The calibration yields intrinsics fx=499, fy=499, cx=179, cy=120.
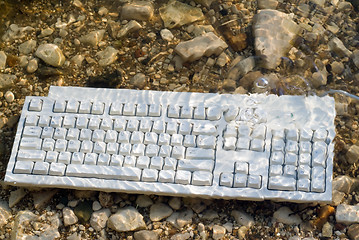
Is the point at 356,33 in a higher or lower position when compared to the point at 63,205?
higher

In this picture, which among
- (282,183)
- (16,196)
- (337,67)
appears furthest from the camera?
(337,67)

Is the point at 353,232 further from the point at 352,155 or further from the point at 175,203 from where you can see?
the point at 175,203

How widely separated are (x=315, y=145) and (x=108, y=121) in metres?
0.45

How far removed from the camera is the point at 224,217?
1094 mm

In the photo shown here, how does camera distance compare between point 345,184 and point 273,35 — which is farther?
point 273,35

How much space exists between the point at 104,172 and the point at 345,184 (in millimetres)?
531

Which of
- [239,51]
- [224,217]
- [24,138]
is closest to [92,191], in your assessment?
[24,138]

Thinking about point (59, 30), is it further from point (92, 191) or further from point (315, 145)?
point (315, 145)

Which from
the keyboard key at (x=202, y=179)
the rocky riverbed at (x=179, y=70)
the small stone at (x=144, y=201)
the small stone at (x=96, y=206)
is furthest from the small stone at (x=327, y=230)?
the small stone at (x=96, y=206)

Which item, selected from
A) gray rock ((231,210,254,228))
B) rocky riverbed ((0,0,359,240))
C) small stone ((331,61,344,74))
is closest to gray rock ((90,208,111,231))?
rocky riverbed ((0,0,359,240))

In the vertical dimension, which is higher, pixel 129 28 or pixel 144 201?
pixel 129 28

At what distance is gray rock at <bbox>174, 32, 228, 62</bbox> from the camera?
50.7 inches

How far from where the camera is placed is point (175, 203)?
1.11 metres

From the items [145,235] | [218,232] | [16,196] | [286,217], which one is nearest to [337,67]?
[286,217]
